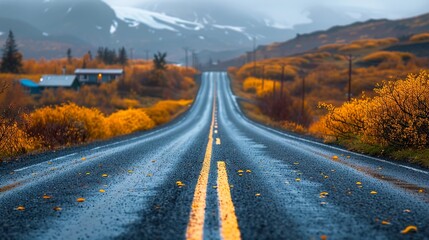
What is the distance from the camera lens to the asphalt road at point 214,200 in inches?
156

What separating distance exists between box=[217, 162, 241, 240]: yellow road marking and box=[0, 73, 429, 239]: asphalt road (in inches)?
0.4

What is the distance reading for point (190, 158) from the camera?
9.95m

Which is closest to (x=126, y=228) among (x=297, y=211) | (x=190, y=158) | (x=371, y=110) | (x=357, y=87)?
(x=297, y=211)

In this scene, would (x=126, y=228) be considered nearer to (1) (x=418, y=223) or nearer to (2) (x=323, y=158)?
(1) (x=418, y=223)

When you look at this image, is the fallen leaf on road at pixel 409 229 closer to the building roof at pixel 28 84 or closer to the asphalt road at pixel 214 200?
the asphalt road at pixel 214 200

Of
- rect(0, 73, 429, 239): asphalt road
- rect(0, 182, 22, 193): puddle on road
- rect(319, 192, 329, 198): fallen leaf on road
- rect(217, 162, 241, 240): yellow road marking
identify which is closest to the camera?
rect(217, 162, 241, 240): yellow road marking

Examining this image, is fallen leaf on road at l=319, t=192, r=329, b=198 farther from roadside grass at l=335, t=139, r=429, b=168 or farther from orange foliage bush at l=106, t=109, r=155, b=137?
orange foliage bush at l=106, t=109, r=155, b=137

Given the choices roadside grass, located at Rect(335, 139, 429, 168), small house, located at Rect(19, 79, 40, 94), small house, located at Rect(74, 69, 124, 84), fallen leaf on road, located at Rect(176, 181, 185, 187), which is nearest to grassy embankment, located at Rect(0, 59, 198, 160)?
fallen leaf on road, located at Rect(176, 181, 185, 187)

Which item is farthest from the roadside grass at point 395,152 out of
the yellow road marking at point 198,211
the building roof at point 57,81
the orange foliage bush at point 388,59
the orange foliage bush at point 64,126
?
the building roof at point 57,81

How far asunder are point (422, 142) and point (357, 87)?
170 feet

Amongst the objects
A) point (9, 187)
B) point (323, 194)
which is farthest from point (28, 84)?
point (323, 194)

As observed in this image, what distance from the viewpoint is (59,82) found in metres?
85.6

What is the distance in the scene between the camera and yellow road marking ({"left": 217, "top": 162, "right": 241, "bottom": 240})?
3791 millimetres

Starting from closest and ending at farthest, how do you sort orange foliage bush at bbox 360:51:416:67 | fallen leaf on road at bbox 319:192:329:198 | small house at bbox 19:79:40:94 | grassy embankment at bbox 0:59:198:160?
fallen leaf on road at bbox 319:192:329:198 → grassy embankment at bbox 0:59:198:160 → small house at bbox 19:79:40:94 → orange foliage bush at bbox 360:51:416:67
